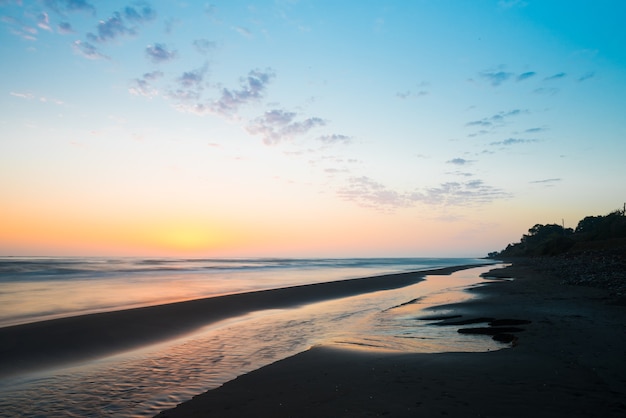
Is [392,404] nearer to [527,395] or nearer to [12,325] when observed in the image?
[527,395]

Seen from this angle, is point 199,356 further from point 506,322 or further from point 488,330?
point 506,322

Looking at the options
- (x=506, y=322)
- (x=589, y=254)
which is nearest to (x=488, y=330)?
(x=506, y=322)

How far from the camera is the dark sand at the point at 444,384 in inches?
240

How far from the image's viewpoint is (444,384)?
23.8 feet

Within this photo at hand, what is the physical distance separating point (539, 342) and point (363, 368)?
5390 mm

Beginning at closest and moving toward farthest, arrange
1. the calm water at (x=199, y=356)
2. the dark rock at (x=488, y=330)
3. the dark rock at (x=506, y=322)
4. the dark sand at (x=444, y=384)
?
the dark sand at (x=444, y=384) → the calm water at (x=199, y=356) → the dark rock at (x=488, y=330) → the dark rock at (x=506, y=322)

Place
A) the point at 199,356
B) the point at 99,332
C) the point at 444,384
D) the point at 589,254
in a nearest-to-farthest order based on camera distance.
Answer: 1. the point at 444,384
2. the point at 199,356
3. the point at 99,332
4. the point at 589,254

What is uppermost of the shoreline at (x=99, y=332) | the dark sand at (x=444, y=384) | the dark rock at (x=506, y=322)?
the dark sand at (x=444, y=384)

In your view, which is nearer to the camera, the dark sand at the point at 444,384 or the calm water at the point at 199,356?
the dark sand at the point at 444,384

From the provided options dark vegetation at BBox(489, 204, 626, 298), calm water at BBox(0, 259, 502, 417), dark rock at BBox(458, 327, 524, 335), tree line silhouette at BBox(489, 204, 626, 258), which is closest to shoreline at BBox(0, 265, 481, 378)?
calm water at BBox(0, 259, 502, 417)

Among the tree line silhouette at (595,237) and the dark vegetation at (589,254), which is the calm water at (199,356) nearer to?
the dark vegetation at (589,254)

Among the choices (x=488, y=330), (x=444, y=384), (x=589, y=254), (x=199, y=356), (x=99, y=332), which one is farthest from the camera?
(x=589, y=254)

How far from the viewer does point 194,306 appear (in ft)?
70.9

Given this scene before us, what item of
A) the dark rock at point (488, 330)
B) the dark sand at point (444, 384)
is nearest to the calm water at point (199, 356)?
the dark rock at point (488, 330)
